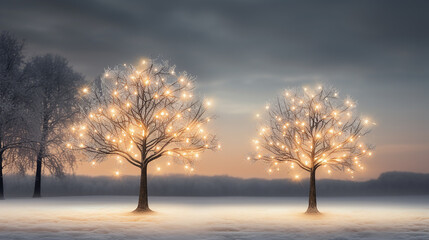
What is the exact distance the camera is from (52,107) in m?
36.2

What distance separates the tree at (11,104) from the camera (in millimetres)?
32562

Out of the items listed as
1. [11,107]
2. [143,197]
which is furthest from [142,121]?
[11,107]

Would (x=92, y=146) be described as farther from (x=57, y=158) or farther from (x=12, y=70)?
(x=12, y=70)

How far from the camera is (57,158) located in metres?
34.3

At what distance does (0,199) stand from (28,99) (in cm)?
786

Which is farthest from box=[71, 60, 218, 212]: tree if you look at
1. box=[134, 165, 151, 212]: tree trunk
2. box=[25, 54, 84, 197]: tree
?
box=[25, 54, 84, 197]: tree

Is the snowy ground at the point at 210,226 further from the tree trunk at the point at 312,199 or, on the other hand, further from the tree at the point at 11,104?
the tree at the point at 11,104

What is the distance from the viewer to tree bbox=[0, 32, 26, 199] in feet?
107

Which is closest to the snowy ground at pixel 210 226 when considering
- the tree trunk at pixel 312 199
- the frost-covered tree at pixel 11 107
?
the tree trunk at pixel 312 199

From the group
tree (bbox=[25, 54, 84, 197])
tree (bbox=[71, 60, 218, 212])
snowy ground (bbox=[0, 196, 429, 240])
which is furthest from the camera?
tree (bbox=[25, 54, 84, 197])

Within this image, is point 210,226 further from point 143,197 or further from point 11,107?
point 11,107

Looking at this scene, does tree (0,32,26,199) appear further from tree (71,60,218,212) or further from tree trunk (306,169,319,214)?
tree trunk (306,169,319,214)

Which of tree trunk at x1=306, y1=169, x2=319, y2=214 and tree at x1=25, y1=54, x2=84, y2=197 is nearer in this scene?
tree trunk at x1=306, y1=169, x2=319, y2=214

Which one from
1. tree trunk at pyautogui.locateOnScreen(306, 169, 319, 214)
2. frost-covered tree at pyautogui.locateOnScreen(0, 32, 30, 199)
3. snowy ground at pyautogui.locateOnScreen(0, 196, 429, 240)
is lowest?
snowy ground at pyautogui.locateOnScreen(0, 196, 429, 240)
